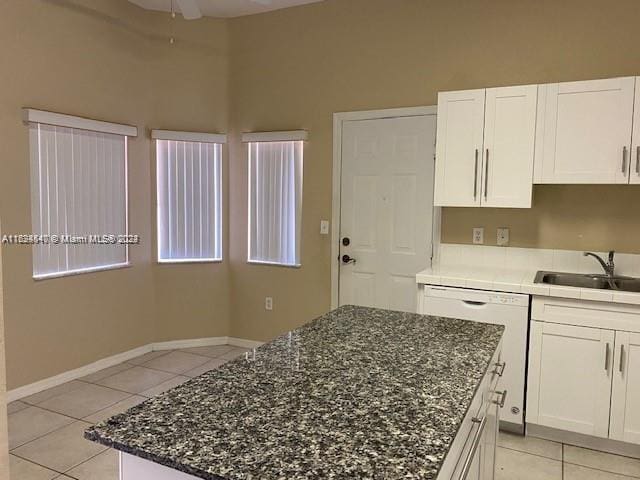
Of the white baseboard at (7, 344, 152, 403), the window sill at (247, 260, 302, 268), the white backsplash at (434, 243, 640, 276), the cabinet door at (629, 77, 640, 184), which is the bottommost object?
the white baseboard at (7, 344, 152, 403)

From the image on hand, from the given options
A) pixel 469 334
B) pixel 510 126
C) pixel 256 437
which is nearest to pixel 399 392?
pixel 256 437

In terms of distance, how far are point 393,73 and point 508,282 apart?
1933 millimetres

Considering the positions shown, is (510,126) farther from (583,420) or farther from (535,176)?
(583,420)

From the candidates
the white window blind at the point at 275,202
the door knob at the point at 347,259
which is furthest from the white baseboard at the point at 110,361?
the door knob at the point at 347,259

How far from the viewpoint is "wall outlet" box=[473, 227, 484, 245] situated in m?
3.60

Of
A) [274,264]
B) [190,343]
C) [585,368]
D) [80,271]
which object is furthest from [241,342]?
[585,368]

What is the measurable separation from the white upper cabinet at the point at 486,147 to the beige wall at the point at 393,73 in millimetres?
377

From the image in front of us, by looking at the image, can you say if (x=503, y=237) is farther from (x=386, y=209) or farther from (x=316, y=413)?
(x=316, y=413)

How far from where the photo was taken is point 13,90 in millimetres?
3311

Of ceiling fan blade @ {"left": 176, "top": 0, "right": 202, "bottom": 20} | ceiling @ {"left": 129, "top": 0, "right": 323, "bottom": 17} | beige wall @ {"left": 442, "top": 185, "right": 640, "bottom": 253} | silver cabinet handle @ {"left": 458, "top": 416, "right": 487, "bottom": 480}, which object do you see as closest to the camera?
silver cabinet handle @ {"left": 458, "top": 416, "right": 487, "bottom": 480}

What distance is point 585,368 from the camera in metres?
2.77

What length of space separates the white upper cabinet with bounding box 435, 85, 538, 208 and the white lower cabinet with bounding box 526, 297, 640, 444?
77 cm

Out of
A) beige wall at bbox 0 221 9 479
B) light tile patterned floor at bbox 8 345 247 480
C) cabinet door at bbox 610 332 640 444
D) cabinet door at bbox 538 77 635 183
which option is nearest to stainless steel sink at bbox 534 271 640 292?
cabinet door at bbox 610 332 640 444

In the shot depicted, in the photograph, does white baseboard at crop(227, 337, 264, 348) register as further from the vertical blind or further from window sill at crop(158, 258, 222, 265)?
the vertical blind
